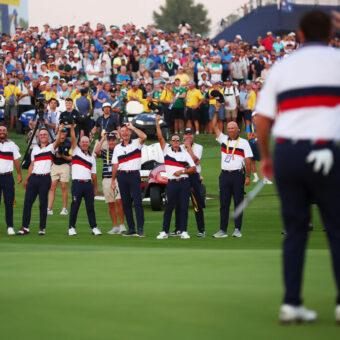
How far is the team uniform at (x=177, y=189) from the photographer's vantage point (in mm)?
16844

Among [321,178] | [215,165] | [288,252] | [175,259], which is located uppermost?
[321,178]

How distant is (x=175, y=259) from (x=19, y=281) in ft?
6.09

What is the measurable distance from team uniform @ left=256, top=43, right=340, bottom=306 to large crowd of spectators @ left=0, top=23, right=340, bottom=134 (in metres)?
26.1

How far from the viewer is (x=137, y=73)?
37094mm

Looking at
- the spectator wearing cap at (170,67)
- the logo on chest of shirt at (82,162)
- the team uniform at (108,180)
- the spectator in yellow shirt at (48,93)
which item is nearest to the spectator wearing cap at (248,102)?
the spectator wearing cap at (170,67)

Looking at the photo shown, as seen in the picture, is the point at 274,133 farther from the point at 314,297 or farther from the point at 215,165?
the point at 215,165

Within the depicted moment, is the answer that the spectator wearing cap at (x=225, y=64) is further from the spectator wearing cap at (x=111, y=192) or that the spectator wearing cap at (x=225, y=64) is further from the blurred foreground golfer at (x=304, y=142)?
the blurred foreground golfer at (x=304, y=142)

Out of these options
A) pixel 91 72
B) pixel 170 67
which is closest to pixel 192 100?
pixel 170 67

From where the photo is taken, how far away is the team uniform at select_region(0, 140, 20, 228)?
1769 centimetres

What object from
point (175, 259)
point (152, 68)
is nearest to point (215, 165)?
point (152, 68)

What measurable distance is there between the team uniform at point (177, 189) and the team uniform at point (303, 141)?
1121 centimetres

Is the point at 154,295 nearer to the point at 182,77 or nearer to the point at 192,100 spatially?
the point at 192,100

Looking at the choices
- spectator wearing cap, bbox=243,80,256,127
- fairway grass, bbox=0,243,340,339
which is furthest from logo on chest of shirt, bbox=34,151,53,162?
spectator wearing cap, bbox=243,80,256,127

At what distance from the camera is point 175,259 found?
8453 mm
